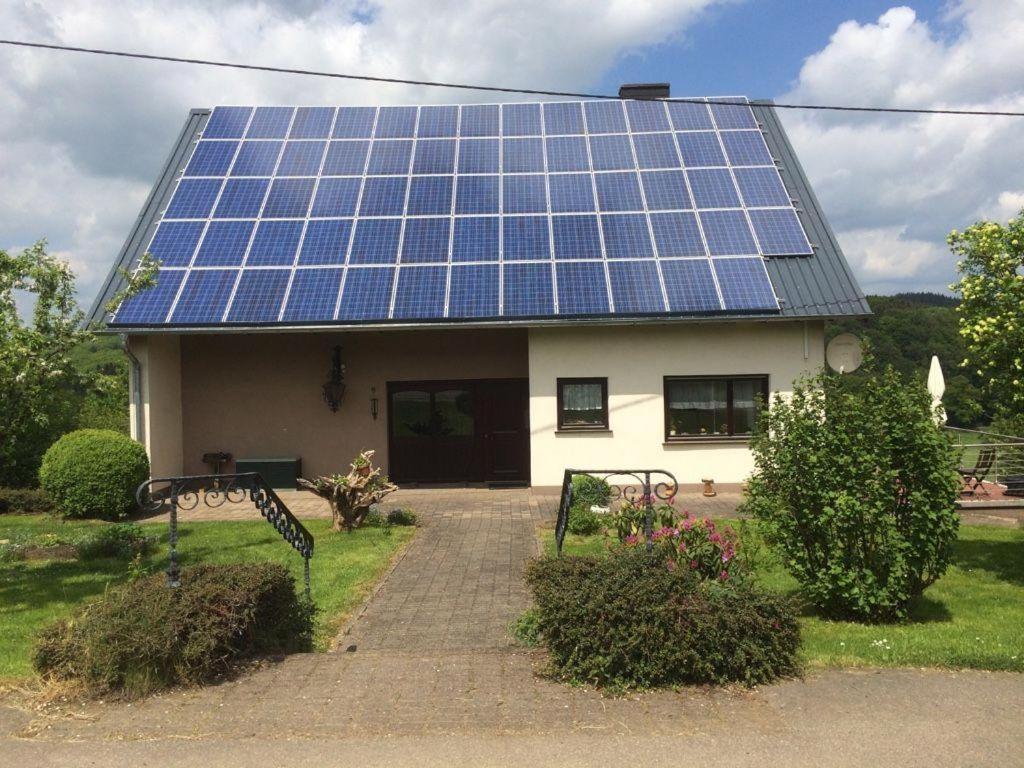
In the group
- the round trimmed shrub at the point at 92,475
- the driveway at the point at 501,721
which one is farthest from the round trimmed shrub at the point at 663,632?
the round trimmed shrub at the point at 92,475

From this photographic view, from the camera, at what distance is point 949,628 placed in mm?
6961

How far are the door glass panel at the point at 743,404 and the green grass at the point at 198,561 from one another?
268 inches

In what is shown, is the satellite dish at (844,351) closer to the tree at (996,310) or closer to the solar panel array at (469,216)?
the solar panel array at (469,216)

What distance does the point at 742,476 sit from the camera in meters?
15.6

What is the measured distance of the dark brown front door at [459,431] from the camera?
17172mm

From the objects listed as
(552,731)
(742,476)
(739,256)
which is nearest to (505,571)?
(552,731)

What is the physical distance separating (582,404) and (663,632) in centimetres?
1021

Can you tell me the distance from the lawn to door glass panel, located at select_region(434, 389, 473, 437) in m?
7.05

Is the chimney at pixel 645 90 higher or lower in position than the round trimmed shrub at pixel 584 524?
higher

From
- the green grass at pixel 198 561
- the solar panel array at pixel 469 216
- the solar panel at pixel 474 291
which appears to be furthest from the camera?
the solar panel array at pixel 469 216

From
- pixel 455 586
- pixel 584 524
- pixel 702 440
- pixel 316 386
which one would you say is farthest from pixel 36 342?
pixel 702 440

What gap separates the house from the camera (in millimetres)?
15297

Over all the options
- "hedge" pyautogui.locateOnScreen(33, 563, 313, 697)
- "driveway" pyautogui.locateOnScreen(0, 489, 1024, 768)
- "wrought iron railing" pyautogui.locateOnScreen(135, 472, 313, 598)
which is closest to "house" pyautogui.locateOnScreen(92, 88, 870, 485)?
"wrought iron railing" pyautogui.locateOnScreen(135, 472, 313, 598)

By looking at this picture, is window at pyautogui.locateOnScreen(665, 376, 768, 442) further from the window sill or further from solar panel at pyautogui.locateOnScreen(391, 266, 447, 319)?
solar panel at pyautogui.locateOnScreen(391, 266, 447, 319)
